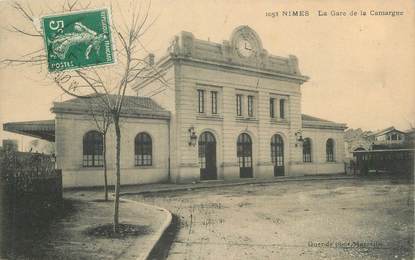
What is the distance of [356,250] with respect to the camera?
5.68 meters

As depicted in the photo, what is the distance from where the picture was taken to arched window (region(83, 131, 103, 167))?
681 inches

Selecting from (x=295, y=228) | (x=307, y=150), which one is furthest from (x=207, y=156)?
(x=295, y=228)

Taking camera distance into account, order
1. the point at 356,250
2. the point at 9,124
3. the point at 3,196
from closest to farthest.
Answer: the point at 356,250
the point at 3,196
the point at 9,124

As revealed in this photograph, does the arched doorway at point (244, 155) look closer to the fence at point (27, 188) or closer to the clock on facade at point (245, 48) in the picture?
the clock on facade at point (245, 48)

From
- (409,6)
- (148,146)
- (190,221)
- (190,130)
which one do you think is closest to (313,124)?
(190,130)

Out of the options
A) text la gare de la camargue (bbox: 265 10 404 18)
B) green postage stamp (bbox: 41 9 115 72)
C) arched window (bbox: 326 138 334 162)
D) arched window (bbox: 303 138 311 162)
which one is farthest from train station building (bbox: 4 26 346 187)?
green postage stamp (bbox: 41 9 115 72)

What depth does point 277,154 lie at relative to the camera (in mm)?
23844

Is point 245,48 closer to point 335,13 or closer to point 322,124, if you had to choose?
point 322,124

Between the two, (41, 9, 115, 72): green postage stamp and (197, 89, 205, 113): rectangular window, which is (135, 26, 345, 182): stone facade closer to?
(197, 89, 205, 113): rectangular window

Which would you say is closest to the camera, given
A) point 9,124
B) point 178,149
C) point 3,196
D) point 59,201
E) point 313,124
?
point 3,196

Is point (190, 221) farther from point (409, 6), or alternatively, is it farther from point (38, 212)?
point (409, 6)

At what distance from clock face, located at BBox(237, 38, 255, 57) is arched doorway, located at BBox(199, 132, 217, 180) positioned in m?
5.68

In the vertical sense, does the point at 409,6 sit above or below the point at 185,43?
below

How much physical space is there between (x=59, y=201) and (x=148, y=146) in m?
9.75
